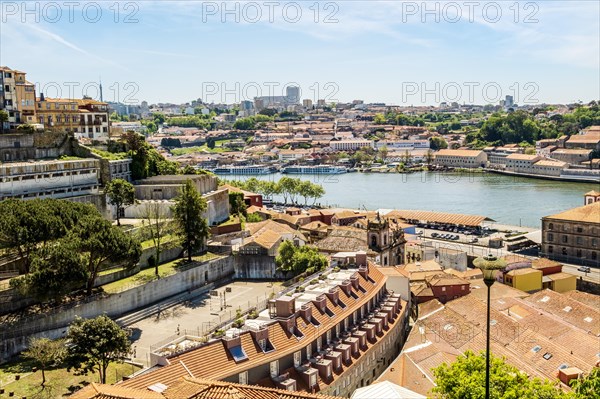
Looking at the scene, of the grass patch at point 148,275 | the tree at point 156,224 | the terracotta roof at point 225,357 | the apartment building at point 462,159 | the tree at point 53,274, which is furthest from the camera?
the apartment building at point 462,159

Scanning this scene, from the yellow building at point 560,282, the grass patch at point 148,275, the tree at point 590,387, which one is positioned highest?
the tree at point 590,387

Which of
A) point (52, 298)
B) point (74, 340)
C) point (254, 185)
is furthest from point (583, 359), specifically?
point (254, 185)

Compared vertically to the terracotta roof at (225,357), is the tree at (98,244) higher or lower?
higher

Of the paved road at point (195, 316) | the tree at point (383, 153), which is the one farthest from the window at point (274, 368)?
the tree at point (383, 153)

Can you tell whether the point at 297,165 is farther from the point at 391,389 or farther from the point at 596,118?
the point at 391,389

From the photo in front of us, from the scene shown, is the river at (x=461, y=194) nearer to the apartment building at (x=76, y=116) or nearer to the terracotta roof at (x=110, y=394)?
the apartment building at (x=76, y=116)

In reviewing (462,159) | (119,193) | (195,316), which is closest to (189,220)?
(119,193)
